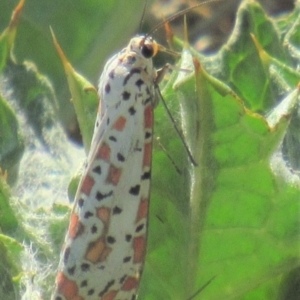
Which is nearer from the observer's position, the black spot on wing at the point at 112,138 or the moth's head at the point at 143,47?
the black spot on wing at the point at 112,138

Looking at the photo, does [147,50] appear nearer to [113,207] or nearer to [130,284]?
[113,207]

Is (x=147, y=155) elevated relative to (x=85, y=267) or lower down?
elevated

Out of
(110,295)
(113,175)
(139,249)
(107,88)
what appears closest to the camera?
(139,249)

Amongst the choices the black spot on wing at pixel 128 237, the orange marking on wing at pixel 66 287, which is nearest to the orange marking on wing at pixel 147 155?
the black spot on wing at pixel 128 237

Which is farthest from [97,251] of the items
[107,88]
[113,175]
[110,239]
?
[107,88]

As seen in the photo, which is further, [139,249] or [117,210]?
[117,210]

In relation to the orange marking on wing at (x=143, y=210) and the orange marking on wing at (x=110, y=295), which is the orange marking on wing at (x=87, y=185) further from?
the orange marking on wing at (x=110, y=295)

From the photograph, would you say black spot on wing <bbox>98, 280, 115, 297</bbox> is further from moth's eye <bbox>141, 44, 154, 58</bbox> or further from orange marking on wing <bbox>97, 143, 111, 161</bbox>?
moth's eye <bbox>141, 44, 154, 58</bbox>
